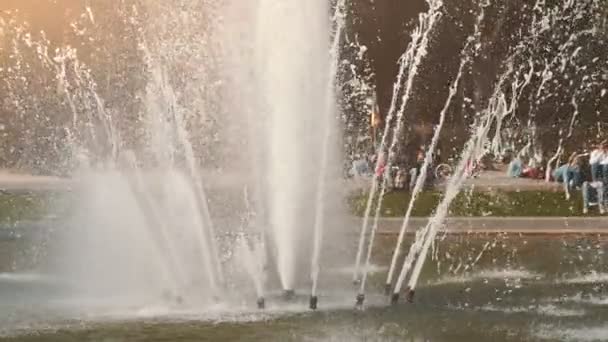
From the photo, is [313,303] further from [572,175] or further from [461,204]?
[572,175]

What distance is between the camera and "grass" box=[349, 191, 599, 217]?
781 inches

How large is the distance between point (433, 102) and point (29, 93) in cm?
1103

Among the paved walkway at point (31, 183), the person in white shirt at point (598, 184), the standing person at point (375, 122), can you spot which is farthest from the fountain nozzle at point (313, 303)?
the standing person at point (375, 122)

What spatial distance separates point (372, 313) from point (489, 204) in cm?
1156

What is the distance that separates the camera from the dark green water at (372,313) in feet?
30.4

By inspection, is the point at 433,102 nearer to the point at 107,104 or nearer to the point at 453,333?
the point at 107,104

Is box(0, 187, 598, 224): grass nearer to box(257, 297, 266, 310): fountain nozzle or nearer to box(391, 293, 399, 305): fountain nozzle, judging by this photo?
box(391, 293, 399, 305): fountain nozzle

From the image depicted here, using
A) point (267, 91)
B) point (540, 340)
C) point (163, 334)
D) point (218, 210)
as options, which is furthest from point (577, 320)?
point (218, 210)

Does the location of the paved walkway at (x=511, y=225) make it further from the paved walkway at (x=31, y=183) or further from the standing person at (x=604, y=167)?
the paved walkway at (x=31, y=183)

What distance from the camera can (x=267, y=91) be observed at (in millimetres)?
13500

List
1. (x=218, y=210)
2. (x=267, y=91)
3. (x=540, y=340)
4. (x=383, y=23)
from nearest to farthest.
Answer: (x=540, y=340) → (x=267, y=91) → (x=218, y=210) → (x=383, y=23)

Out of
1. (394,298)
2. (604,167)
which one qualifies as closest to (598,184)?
(604,167)

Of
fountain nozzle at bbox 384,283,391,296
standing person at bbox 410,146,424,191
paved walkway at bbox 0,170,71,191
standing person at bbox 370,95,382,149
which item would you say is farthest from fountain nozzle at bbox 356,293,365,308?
standing person at bbox 370,95,382,149

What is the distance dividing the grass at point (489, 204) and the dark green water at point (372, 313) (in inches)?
236
